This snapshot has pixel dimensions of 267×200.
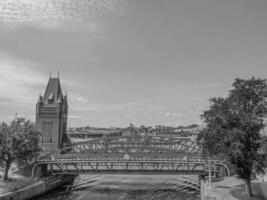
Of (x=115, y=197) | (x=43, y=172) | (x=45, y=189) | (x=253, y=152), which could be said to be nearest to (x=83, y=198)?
(x=115, y=197)

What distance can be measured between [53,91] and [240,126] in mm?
69337

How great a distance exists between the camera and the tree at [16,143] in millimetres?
56562

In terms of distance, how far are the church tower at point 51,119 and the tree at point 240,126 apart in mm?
59504

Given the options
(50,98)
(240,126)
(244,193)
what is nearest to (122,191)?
(244,193)

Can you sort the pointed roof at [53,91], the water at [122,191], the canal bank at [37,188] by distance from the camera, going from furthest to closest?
the pointed roof at [53,91] → the water at [122,191] → the canal bank at [37,188]

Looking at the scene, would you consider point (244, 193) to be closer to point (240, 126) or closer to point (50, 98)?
point (240, 126)

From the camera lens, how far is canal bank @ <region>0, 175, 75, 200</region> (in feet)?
155

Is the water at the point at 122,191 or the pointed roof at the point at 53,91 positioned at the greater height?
the pointed roof at the point at 53,91

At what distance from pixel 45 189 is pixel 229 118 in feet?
126

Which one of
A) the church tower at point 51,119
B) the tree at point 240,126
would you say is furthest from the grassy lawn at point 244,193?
the church tower at point 51,119

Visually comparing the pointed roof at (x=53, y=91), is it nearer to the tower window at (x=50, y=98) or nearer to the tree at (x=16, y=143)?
the tower window at (x=50, y=98)

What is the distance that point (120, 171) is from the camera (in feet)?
→ 214

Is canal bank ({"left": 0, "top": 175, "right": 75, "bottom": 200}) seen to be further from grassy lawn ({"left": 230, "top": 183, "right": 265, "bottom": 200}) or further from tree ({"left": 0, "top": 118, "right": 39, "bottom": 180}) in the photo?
grassy lawn ({"left": 230, "top": 183, "right": 265, "bottom": 200})

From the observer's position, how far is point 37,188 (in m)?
57.0
